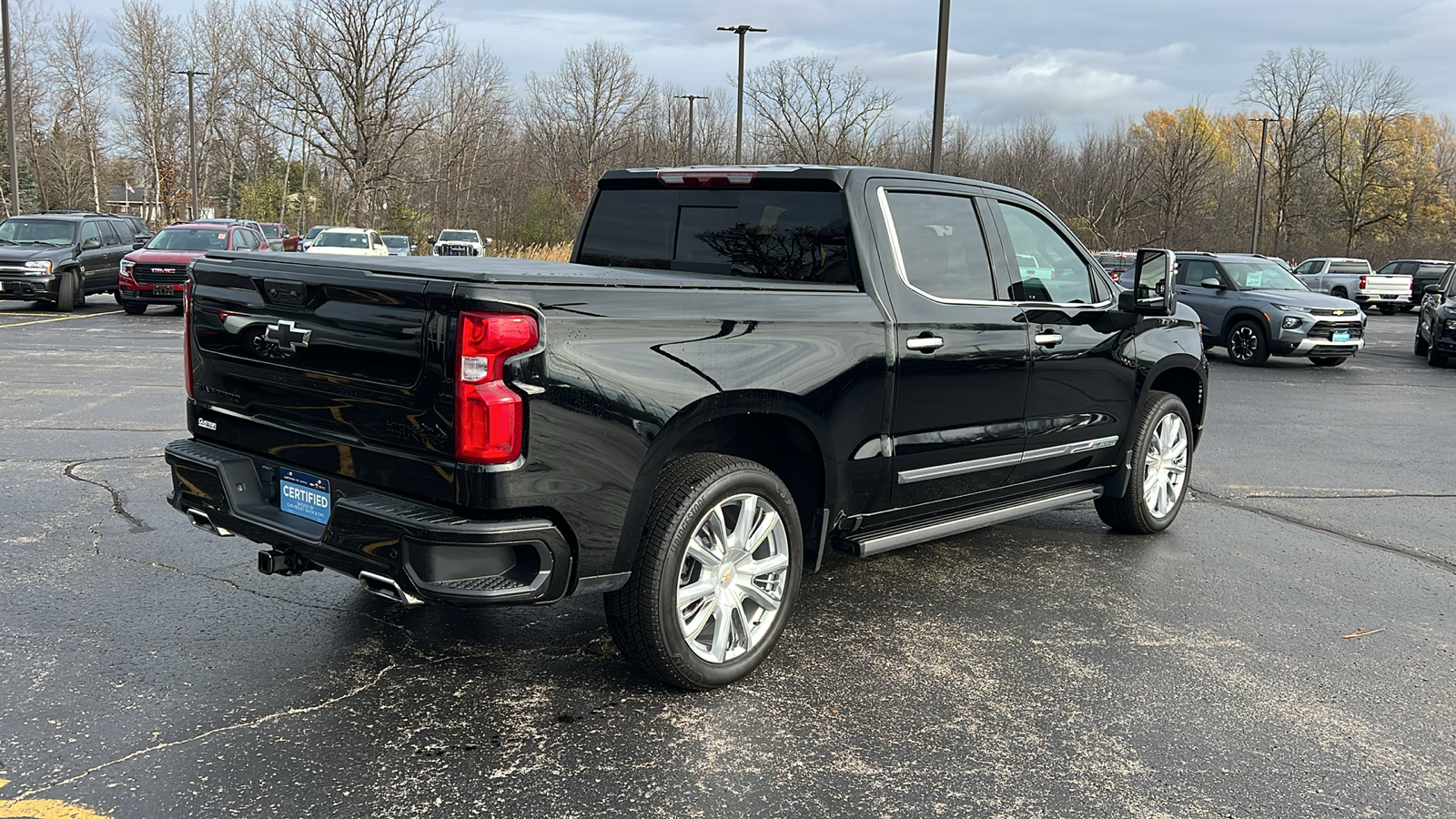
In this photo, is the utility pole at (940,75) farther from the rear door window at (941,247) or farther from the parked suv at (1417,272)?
the parked suv at (1417,272)

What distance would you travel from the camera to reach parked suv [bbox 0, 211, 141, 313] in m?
19.5

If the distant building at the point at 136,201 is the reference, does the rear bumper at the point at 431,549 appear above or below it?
below

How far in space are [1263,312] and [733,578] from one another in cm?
1519

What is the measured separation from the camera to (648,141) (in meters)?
57.7

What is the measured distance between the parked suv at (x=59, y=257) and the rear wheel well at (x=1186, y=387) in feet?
65.0

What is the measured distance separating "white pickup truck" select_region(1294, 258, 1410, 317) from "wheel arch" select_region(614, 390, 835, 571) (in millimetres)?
35117

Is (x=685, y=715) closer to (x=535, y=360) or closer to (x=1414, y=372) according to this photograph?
(x=535, y=360)

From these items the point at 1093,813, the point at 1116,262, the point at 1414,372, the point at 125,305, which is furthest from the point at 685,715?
the point at 1116,262

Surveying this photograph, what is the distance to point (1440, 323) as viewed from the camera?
699 inches

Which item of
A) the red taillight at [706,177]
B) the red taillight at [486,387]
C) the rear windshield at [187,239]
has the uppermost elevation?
the red taillight at [706,177]

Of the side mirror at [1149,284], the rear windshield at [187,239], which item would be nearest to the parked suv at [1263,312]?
the side mirror at [1149,284]

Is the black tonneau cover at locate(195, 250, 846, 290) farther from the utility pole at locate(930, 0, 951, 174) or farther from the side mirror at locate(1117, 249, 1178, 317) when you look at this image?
the utility pole at locate(930, 0, 951, 174)

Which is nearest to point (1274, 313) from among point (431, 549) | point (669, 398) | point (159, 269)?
point (669, 398)

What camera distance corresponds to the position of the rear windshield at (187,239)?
20.3 metres
